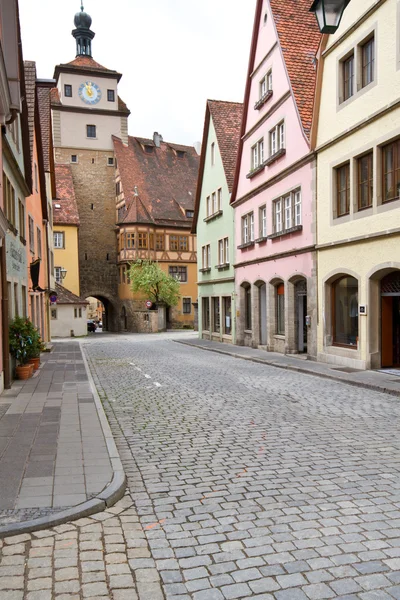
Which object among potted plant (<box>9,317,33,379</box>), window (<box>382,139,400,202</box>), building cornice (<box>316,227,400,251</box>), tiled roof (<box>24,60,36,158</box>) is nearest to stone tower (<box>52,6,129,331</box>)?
tiled roof (<box>24,60,36,158</box>)

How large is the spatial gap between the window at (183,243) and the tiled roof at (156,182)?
3.80ft

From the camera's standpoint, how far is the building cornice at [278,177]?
18062 millimetres

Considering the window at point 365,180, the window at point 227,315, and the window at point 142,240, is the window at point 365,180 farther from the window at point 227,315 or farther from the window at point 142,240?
the window at point 142,240

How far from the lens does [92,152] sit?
54.8m

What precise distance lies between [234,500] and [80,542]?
1.57m

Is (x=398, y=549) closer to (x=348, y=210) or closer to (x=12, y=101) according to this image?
(x=12, y=101)

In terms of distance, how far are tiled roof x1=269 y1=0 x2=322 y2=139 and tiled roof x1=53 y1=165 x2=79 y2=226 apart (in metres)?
30.2

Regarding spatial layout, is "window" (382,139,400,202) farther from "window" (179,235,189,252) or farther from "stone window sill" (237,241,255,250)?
"window" (179,235,189,252)

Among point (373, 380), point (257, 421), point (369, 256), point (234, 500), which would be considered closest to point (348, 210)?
point (369, 256)

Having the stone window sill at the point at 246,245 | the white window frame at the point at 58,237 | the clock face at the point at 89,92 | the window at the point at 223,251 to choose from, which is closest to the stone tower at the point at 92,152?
the clock face at the point at 89,92

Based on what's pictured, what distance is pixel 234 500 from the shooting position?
5.19 m

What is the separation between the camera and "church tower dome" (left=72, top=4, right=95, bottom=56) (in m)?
57.9

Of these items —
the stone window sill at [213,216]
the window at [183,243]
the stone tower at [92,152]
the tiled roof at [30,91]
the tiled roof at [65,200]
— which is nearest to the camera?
the tiled roof at [30,91]

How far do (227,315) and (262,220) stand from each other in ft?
22.0
